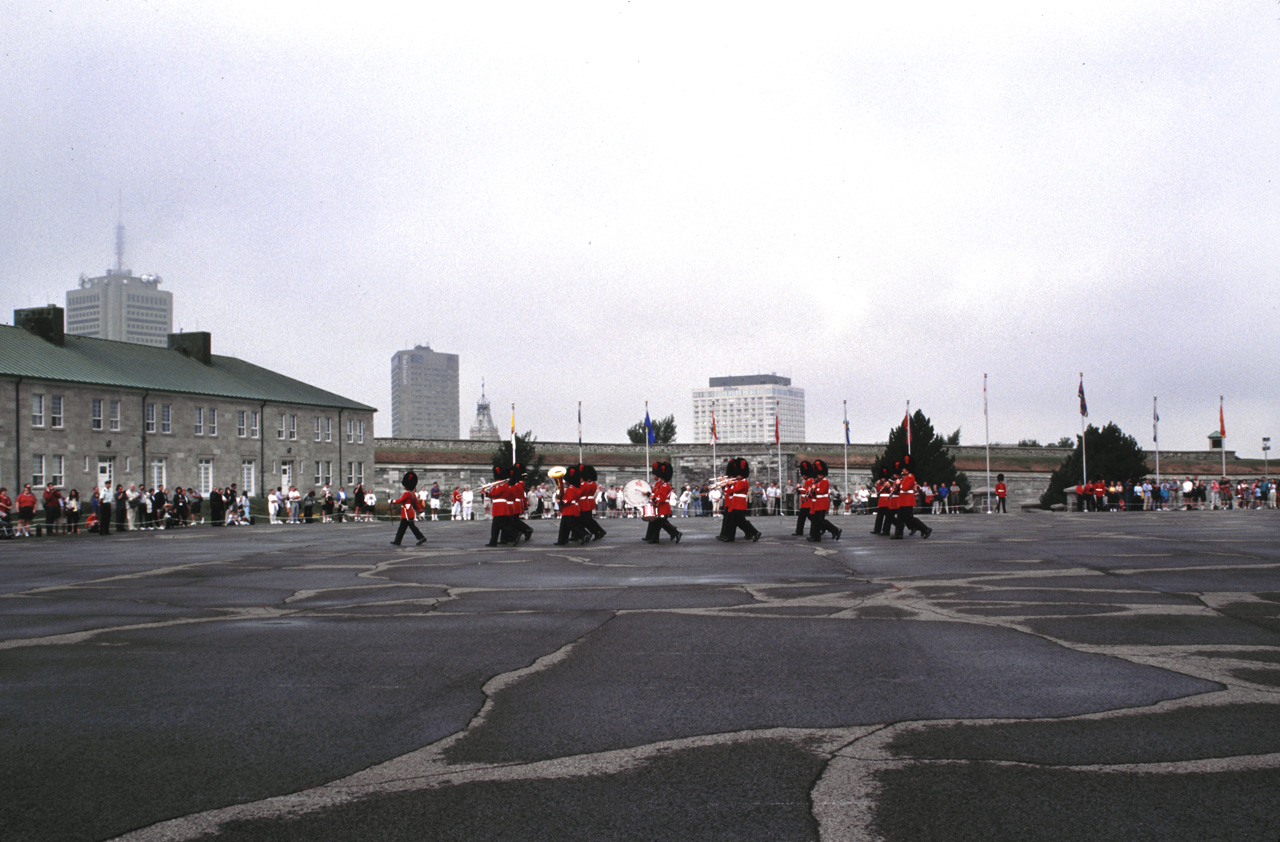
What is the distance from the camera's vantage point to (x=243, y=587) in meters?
15.5

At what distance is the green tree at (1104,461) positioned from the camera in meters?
66.4

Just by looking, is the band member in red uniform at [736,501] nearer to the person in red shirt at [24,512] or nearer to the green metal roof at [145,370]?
the person in red shirt at [24,512]

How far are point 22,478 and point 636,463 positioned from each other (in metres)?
43.9

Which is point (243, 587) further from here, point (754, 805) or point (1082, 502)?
point (1082, 502)

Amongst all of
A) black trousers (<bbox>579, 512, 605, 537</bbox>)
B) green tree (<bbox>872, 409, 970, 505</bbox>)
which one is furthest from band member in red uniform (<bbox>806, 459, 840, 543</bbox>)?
green tree (<bbox>872, 409, 970, 505</bbox>)

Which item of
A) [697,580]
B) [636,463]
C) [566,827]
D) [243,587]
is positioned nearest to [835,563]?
[697,580]

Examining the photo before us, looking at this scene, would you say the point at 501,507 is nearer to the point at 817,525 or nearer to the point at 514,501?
the point at 514,501

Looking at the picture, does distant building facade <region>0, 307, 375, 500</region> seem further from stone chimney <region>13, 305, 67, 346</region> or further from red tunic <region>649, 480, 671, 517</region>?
red tunic <region>649, 480, 671, 517</region>

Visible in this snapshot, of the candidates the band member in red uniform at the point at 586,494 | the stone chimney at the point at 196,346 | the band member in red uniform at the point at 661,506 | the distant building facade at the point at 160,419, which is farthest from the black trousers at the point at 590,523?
the stone chimney at the point at 196,346

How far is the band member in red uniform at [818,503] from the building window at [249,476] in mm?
53543

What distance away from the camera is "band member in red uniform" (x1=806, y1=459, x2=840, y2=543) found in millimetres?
25250

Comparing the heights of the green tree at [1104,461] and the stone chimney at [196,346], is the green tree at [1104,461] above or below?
below

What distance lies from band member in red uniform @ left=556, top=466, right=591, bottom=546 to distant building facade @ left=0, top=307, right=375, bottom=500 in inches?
1532

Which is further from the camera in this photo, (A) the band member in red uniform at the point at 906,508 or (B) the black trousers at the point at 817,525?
(A) the band member in red uniform at the point at 906,508
